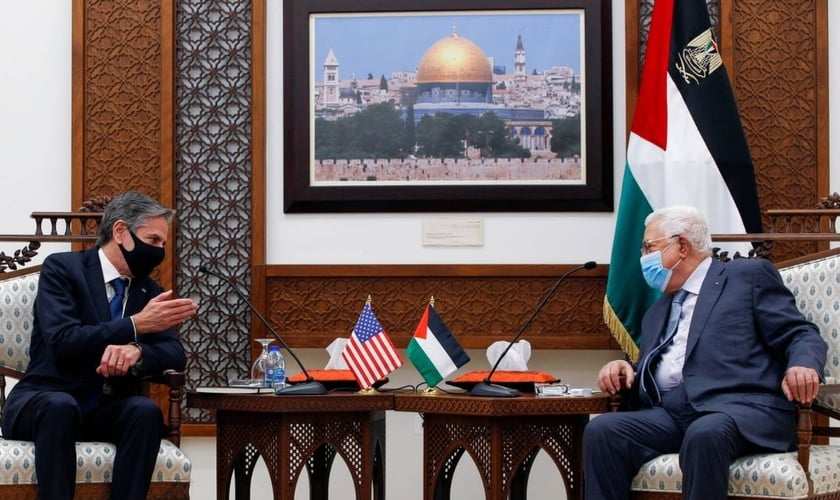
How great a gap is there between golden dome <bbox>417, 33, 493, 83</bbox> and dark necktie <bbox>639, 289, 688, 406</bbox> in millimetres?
1622

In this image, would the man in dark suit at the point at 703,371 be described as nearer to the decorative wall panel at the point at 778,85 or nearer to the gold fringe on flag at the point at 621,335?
the gold fringe on flag at the point at 621,335

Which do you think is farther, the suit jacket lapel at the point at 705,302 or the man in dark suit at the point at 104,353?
the suit jacket lapel at the point at 705,302

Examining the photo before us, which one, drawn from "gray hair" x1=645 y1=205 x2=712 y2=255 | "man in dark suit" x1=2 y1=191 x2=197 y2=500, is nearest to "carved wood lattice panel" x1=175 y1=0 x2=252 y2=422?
"man in dark suit" x1=2 y1=191 x2=197 y2=500

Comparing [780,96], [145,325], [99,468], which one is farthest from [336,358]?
[780,96]

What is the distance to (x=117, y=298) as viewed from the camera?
3.85m

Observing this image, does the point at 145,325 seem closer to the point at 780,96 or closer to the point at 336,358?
the point at 336,358

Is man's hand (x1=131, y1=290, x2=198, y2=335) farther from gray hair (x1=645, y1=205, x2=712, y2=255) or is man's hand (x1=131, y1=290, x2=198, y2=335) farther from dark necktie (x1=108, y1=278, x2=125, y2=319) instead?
gray hair (x1=645, y1=205, x2=712, y2=255)

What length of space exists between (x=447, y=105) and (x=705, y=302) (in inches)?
70.1

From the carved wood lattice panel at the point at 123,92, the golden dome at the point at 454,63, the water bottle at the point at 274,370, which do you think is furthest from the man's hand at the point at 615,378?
the carved wood lattice panel at the point at 123,92

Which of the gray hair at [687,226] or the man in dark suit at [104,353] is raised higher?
the gray hair at [687,226]

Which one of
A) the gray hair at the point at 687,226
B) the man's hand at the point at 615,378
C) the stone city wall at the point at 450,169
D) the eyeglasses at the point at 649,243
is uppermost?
the stone city wall at the point at 450,169

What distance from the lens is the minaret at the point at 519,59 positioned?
16.4 feet

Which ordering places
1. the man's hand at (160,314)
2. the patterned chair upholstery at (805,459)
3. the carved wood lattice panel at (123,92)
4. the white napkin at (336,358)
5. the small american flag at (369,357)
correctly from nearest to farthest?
the patterned chair upholstery at (805,459)
the man's hand at (160,314)
the small american flag at (369,357)
the white napkin at (336,358)
the carved wood lattice panel at (123,92)

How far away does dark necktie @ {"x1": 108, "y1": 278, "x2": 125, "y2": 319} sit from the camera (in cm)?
384
